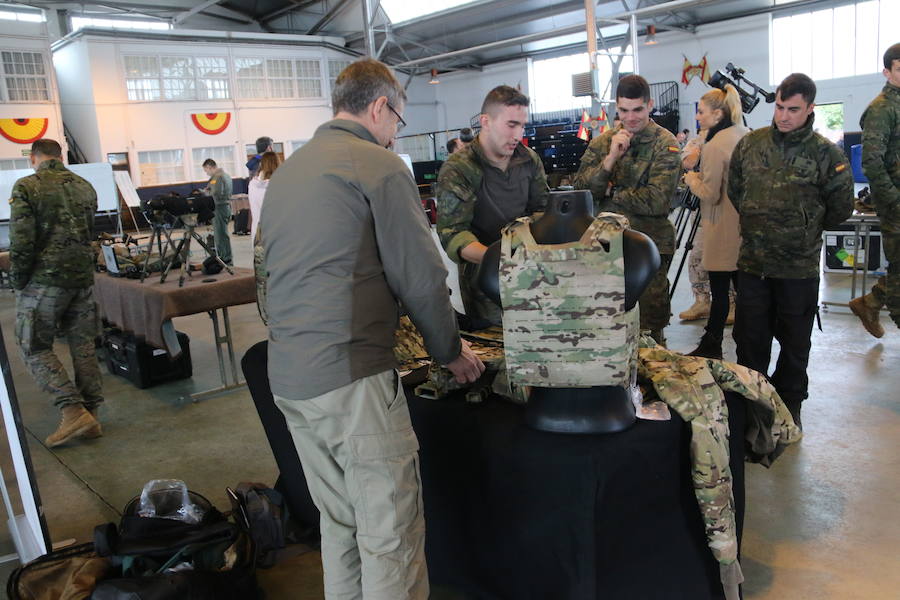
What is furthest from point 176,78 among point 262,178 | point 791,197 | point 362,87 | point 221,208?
point 362,87

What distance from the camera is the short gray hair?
163 cm

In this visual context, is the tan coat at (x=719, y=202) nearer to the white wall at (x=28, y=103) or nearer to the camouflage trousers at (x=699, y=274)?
the camouflage trousers at (x=699, y=274)

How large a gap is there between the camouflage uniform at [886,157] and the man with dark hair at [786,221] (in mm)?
693

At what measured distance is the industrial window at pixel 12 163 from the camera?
54.6 feet

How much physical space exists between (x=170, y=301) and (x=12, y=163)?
1589 centimetres

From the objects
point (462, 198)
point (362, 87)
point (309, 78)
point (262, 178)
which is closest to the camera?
point (362, 87)

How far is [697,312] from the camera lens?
5.36m

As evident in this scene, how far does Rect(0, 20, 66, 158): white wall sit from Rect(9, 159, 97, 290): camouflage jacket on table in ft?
50.0

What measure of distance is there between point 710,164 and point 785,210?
3.37ft

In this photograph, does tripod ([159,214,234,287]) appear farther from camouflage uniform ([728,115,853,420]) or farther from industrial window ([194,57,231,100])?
industrial window ([194,57,231,100])

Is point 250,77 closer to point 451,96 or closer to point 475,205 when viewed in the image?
point 451,96

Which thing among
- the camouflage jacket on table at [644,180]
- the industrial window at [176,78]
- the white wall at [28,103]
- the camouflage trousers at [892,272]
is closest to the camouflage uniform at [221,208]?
the camouflage jacket on table at [644,180]

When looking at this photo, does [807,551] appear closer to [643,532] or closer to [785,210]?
[643,532]

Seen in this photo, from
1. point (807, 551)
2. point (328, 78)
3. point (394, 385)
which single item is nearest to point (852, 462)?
point (807, 551)
